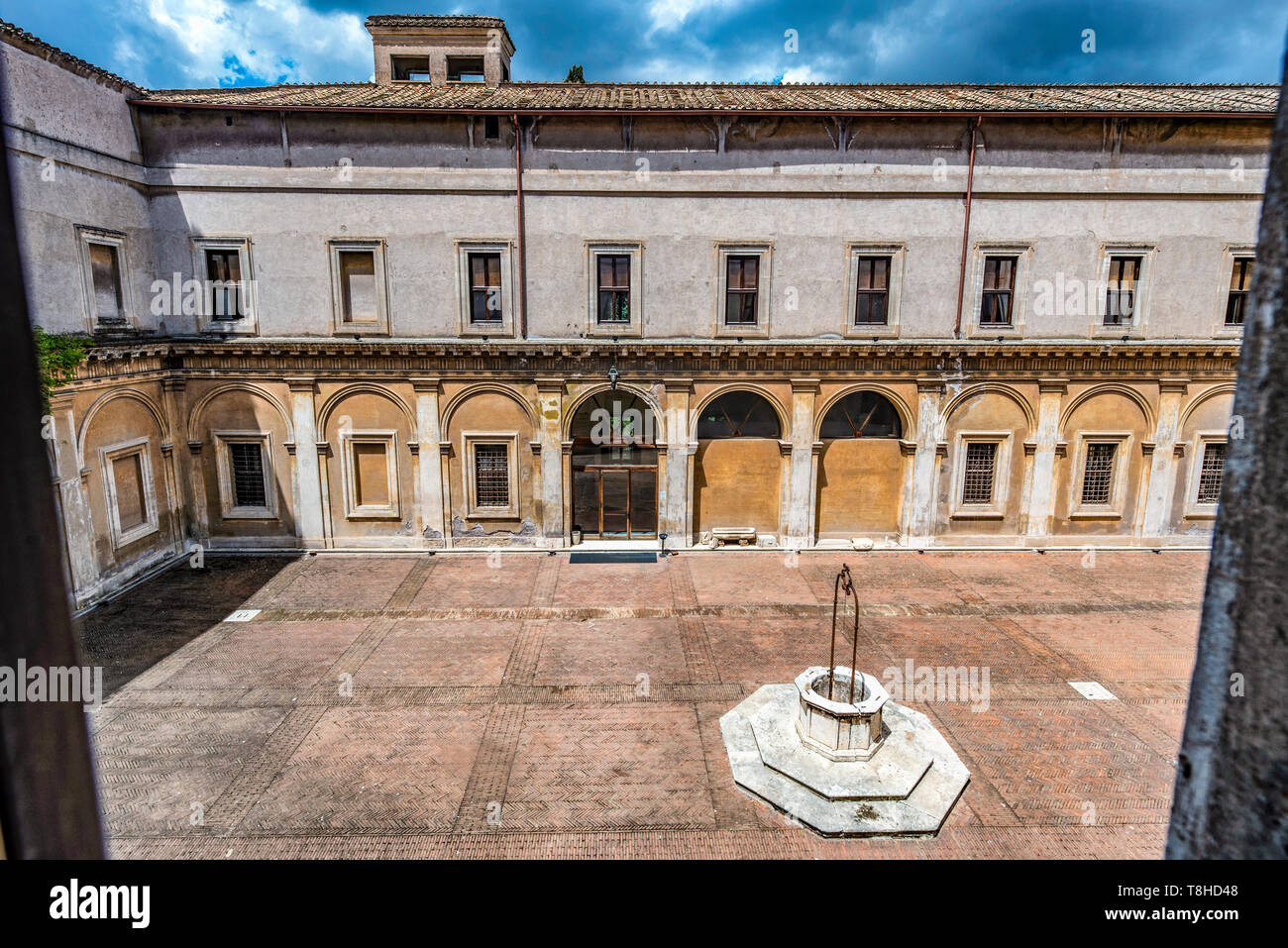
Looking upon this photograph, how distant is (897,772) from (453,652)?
28.1ft

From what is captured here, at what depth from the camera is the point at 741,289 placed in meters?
19.7

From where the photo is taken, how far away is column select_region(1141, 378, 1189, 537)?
2011 cm

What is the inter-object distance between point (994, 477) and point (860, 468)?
402 cm

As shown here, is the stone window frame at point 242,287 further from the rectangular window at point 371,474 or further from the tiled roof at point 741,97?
the rectangular window at point 371,474

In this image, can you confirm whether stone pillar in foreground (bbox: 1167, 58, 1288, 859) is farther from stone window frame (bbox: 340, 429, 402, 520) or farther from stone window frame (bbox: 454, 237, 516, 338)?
stone window frame (bbox: 340, 429, 402, 520)

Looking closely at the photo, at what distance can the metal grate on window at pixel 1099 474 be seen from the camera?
816 inches

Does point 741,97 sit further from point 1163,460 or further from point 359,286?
point 1163,460

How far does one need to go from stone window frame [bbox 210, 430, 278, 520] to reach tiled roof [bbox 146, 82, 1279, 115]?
8.63m

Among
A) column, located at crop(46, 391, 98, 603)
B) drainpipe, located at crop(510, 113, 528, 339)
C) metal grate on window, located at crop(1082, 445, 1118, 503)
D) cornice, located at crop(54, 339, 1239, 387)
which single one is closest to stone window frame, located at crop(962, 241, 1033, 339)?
cornice, located at crop(54, 339, 1239, 387)

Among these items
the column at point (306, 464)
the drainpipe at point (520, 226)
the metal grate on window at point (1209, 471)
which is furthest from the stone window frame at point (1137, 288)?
the column at point (306, 464)

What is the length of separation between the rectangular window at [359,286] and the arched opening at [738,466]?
9.79 m

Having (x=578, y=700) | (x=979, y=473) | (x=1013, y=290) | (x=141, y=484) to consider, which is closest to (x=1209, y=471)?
(x=979, y=473)

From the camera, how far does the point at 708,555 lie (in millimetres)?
20406
